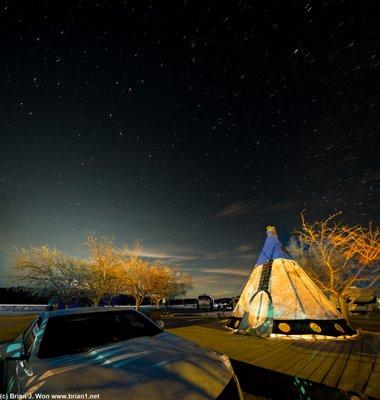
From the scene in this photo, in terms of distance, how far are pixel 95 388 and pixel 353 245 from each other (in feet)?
46.3

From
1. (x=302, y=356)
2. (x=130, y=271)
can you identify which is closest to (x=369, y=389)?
(x=302, y=356)

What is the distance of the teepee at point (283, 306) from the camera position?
33.3 feet

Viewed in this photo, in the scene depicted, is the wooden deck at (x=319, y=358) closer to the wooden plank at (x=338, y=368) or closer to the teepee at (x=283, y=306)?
the wooden plank at (x=338, y=368)

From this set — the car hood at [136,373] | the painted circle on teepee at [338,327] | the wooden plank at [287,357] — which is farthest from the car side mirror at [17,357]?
the painted circle on teepee at [338,327]

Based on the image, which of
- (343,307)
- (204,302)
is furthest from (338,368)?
(204,302)

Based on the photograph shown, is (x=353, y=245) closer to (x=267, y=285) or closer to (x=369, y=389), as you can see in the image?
(x=267, y=285)

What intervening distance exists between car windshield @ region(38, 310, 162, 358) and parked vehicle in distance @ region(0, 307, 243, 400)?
11 millimetres

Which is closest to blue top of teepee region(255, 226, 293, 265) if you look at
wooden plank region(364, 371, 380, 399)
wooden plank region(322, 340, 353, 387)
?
wooden plank region(322, 340, 353, 387)

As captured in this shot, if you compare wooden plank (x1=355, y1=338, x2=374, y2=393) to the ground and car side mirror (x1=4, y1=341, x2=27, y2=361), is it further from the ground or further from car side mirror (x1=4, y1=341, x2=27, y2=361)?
car side mirror (x1=4, y1=341, x2=27, y2=361)

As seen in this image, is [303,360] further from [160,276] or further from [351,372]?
[160,276]

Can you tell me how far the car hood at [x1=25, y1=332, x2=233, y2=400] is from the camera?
2279mm

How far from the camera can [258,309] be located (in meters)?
11.4

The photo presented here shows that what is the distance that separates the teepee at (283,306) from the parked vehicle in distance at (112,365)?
800cm

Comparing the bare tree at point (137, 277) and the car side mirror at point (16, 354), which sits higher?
the bare tree at point (137, 277)
